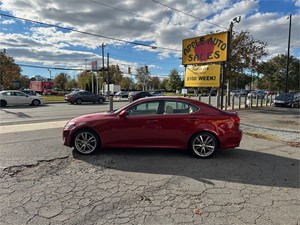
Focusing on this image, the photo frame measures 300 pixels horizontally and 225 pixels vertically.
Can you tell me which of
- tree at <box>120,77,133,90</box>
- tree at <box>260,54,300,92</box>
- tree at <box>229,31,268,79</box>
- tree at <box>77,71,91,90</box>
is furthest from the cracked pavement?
tree at <box>120,77,133,90</box>

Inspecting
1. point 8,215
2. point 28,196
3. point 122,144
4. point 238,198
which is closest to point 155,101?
point 122,144

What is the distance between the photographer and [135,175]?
4754 millimetres

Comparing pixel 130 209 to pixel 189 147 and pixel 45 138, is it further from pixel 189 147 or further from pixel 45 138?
pixel 45 138

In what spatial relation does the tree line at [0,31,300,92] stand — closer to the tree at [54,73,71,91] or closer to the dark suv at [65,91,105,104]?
the tree at [54,73,71,91]

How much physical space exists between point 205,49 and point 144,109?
27.7 ft

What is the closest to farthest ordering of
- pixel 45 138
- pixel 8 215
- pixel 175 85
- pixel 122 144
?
pixel 8 215
pixel 122 144
pixel 45 138
pixel 175 85

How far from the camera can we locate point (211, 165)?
5.42m

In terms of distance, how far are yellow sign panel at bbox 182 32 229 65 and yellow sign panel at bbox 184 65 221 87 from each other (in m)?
0.35

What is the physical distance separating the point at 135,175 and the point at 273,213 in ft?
7.65

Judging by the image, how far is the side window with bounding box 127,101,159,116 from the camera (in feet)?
19.5

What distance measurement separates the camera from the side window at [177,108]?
19.6 feet

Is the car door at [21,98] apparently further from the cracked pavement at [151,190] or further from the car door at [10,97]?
the cracked pavement at [151,190]

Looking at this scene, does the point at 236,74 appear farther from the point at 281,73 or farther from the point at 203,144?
the point at 281,73

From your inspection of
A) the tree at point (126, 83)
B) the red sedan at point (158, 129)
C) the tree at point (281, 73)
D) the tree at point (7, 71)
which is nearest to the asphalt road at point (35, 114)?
the red sedan at point (158, 129)
